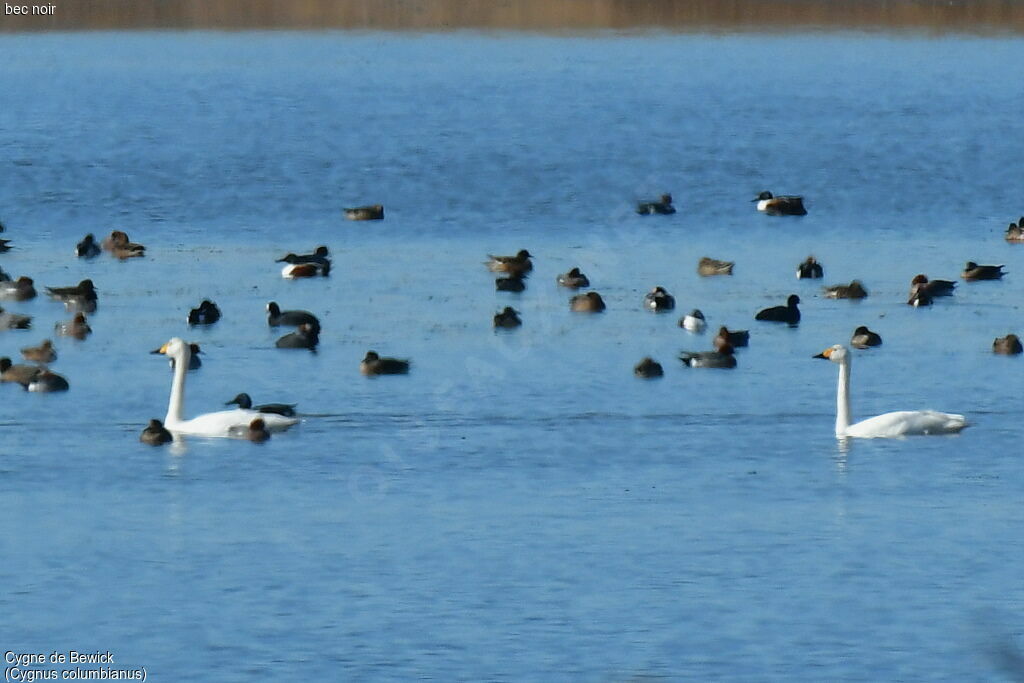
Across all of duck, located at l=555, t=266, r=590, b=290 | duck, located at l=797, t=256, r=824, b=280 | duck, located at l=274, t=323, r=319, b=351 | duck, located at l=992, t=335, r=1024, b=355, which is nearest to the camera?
duck, located at l=992, t=335, r=1024, b=355

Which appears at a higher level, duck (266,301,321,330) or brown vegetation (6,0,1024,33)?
brown vegetation (6,0,1024,33)

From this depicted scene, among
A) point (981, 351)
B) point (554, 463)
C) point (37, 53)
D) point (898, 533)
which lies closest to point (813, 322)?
point (981, 351)

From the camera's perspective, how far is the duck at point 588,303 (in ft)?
96.6

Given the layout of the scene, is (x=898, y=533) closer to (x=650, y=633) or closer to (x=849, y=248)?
(x=650, y=633)

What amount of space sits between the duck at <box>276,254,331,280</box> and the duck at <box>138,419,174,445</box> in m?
11.2

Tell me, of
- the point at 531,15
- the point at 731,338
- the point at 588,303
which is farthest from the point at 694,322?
the point at 531,15

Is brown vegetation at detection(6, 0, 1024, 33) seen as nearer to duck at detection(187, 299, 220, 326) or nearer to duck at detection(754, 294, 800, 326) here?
duck at detection(754, 294, 800, 326)

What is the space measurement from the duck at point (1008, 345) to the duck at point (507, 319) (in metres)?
5.95

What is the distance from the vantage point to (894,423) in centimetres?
2145

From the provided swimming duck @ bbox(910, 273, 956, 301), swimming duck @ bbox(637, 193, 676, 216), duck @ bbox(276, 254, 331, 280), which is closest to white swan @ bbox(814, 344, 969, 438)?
swimming duck @ bbox(910, 273, 956, 301)

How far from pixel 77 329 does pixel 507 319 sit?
531 centimetres

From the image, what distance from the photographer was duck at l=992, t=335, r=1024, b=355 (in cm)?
2591

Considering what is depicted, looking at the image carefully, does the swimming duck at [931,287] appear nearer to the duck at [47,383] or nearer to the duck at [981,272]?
the duck at [981,272]

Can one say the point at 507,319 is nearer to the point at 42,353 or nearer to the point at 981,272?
the point at 42,353
